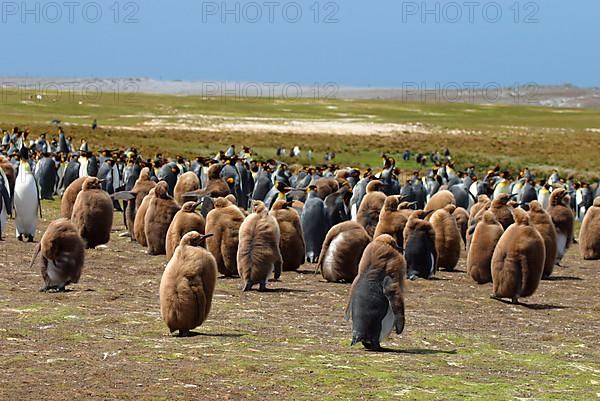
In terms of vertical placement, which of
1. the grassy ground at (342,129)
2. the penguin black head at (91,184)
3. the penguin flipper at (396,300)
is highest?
the penguin black head at (91,184)

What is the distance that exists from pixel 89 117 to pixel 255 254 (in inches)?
2473

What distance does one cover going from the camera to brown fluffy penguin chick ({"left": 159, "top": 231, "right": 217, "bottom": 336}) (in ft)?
28.5

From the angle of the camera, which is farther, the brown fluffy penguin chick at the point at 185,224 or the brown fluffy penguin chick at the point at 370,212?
the brown fluffy penguin chick at the point at 370,212

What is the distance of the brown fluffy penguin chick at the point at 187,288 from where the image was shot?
869 cm

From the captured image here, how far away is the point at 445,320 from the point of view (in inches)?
420

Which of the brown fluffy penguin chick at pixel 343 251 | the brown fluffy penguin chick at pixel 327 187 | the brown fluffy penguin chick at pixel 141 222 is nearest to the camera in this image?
the brown fluffy penguin chick at pixel 343 251

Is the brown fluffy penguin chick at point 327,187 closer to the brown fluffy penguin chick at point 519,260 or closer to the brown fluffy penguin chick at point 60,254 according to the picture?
the brown fluffy penguin chick at point 519,260

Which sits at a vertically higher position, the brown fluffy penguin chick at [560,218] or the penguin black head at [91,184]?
the penguin black head at [91,184]

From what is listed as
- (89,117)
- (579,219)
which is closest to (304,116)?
(89,117)

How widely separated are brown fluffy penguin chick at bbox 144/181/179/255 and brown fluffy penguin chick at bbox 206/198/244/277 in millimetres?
2104

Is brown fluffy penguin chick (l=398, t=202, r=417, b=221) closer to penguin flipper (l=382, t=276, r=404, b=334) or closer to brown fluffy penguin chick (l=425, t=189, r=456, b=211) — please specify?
brown fluffy penguin chick (l=425, t=189, r=456, b=211)

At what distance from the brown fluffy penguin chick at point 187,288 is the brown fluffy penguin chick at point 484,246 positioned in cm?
510

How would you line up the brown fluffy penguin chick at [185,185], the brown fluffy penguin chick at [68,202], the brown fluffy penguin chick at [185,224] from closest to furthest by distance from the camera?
the brown fluffy penguin chick at [185,224] < the brown fluffy penguin chick at [68,202] < the brown fluffy penguin chick at [185,185]

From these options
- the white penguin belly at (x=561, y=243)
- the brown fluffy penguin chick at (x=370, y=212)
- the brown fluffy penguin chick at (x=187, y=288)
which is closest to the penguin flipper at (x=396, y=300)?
the brown fluffy penguin chick at (x=187, y=288)
